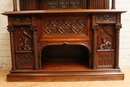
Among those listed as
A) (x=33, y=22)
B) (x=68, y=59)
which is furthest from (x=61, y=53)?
(x=33, y=22)

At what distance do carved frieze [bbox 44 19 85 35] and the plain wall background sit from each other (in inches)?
32.2

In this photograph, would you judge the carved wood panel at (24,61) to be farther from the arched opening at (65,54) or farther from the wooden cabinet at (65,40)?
the arched opening at (65,54)

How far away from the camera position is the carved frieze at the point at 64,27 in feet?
6.83

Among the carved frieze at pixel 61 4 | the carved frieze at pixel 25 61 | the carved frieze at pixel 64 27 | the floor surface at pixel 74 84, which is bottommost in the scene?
the floor surface at pixel 74 84

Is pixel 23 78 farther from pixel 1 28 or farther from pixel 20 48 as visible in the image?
pixel 1 28

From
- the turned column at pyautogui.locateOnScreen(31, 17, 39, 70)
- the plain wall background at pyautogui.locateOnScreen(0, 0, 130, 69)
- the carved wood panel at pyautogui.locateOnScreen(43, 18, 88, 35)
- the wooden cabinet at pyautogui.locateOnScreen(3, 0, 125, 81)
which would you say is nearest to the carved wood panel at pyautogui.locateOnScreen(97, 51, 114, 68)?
the wooden cabinet at pyautogui.locateOnScreen(3, 0, 125, 81)

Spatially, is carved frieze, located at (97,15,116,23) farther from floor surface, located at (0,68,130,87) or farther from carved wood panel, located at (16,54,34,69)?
carved wood panel, located at (16,54,34,69)

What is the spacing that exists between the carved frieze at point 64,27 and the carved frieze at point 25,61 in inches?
14.9

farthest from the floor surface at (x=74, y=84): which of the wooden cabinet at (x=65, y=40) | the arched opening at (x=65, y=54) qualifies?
the arched opening at (x=65, y=54)

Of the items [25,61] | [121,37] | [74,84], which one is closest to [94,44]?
[74,84]

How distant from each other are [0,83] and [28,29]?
2.38ft

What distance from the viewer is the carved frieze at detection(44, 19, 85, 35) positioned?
2082mm

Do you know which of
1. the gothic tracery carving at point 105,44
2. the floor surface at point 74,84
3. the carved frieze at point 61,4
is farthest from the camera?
the carved frieze at point 61,4

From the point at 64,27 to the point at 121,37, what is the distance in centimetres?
103
